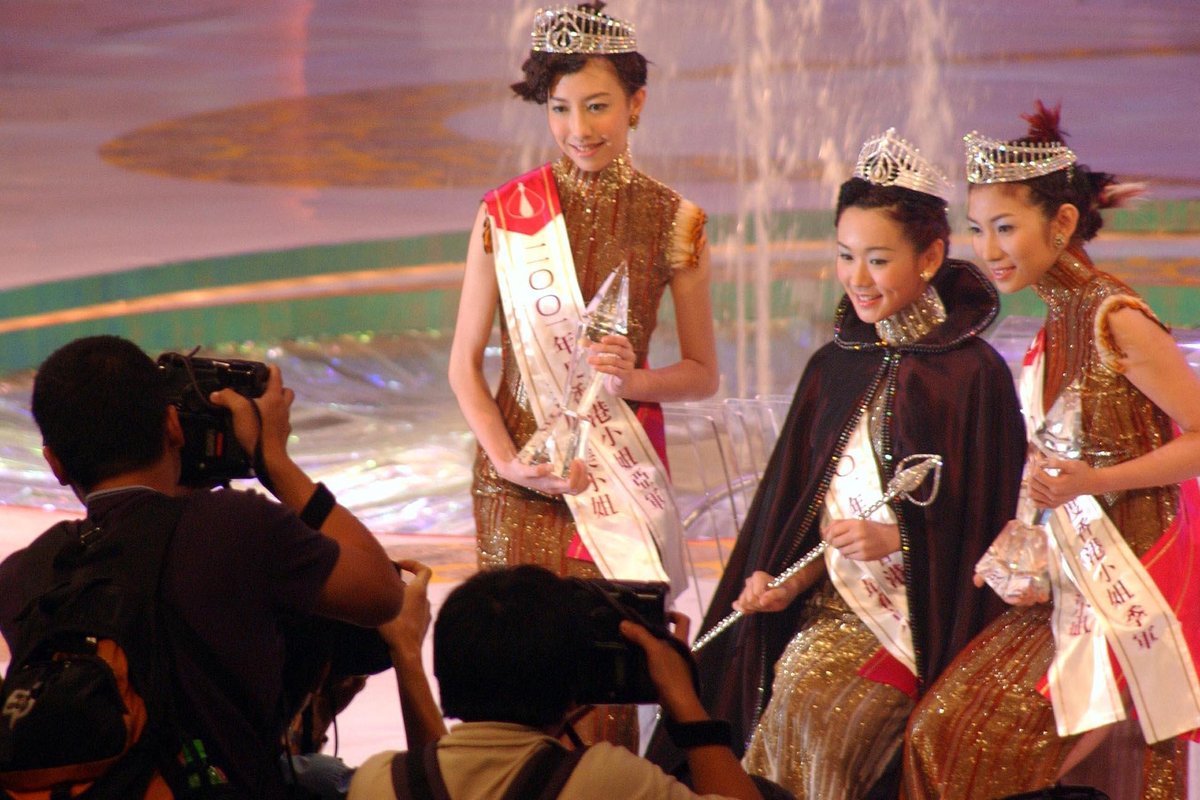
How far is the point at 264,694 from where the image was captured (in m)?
2.11

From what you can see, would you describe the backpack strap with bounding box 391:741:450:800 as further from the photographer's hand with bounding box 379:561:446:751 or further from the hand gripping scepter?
the hand gripping scepter

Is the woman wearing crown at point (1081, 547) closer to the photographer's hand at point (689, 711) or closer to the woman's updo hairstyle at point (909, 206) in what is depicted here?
the woman's updo hairstyle at point (909, 206)

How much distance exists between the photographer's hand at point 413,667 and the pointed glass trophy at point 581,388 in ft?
2.50

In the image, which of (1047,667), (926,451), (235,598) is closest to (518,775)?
(235,598)

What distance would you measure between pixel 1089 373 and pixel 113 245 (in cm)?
607

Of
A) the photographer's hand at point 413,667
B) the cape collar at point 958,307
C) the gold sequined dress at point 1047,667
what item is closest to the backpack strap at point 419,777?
the photographer's hand at point 413,667

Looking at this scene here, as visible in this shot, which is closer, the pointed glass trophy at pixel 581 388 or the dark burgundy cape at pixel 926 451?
the dark burgundy cape at pixel 926 451

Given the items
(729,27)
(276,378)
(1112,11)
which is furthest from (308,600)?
(1112,11)

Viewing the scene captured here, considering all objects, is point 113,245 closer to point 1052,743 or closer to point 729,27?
point 729,27

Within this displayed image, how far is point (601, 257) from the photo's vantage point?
3205 mm

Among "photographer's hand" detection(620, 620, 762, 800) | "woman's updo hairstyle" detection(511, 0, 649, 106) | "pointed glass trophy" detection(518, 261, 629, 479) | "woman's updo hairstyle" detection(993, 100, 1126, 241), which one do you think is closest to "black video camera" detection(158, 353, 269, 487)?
"photographer's hand" detection(620, 620, 762, 800)

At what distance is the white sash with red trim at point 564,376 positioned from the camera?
3152mm

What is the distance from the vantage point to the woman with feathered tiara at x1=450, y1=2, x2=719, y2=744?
3.14m

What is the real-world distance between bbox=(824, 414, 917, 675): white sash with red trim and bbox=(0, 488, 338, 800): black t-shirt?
1146 millimetres
